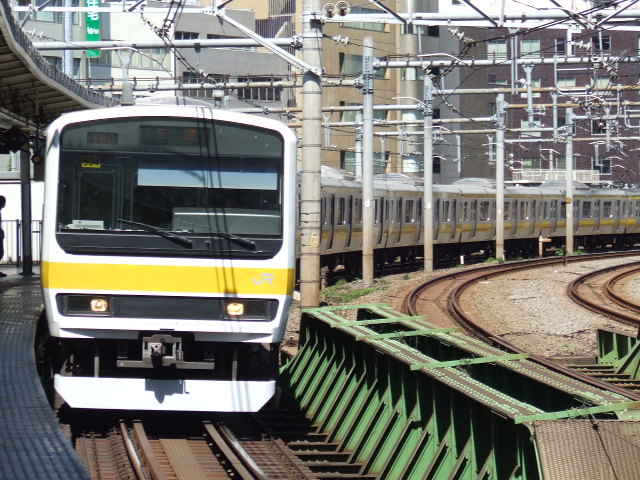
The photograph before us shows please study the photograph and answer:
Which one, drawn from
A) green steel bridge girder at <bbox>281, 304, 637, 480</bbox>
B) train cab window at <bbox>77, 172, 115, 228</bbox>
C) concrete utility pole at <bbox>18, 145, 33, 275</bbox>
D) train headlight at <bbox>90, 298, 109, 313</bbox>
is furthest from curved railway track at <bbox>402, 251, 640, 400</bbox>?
concrete utility pole at <bbox>18, 145, 33, 275</bbox>

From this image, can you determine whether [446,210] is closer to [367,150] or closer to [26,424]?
[367,150]

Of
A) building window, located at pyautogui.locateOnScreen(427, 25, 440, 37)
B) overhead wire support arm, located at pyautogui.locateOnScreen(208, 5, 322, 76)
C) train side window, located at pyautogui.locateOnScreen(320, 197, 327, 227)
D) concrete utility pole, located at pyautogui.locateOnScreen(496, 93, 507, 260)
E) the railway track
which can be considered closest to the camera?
the railway track

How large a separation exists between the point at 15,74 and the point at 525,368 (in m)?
9.50

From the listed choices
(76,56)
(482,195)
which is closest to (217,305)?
(482,195)

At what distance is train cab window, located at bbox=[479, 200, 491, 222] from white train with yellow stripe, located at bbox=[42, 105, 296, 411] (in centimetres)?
2839

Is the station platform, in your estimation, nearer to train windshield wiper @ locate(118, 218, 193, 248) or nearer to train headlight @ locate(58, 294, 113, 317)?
train headlight @ locate(58, 294, 113, 317)

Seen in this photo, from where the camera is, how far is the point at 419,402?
7.61 metres

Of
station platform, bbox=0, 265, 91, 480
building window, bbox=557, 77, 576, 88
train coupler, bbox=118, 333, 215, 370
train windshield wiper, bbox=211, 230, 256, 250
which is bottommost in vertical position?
station platform, bbox=0, 265, 91, 480

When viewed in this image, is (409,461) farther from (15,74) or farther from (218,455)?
(15,74)

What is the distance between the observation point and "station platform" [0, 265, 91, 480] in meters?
5.53

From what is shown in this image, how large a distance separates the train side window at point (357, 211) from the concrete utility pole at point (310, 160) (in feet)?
46.8

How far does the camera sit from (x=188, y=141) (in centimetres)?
912

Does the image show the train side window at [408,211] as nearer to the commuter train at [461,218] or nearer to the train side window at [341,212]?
the commuter train at [461,218]

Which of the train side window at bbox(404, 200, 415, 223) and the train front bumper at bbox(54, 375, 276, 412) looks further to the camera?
the train side window at bbox(404, 200, 415, 223)
